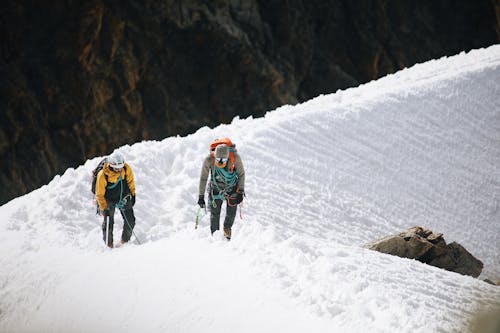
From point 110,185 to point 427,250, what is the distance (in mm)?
5516

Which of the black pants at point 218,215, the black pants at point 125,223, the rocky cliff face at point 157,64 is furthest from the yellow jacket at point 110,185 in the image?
the rocky cliff face at point 157,64

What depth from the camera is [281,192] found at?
12.6 meters

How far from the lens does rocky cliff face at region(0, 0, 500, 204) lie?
27719 mm

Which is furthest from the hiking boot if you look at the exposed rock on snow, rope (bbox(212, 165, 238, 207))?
the exposed rock on snow

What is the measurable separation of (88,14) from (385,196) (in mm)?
20689

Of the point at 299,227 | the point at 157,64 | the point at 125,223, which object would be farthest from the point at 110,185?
the point at 157,64

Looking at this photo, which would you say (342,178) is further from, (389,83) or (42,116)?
(42,116)

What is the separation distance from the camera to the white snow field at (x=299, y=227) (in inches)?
267

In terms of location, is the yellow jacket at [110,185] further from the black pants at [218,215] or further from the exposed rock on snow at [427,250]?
the exposed rock on snow at [427,250]

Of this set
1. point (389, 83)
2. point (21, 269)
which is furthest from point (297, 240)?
point (389, 83)

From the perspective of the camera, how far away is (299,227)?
1151cm

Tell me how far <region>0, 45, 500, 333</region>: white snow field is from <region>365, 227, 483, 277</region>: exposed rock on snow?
4.46 feet

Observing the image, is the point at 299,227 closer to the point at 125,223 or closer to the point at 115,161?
the point at 125,223

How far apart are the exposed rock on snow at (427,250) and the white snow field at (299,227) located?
1.36m
